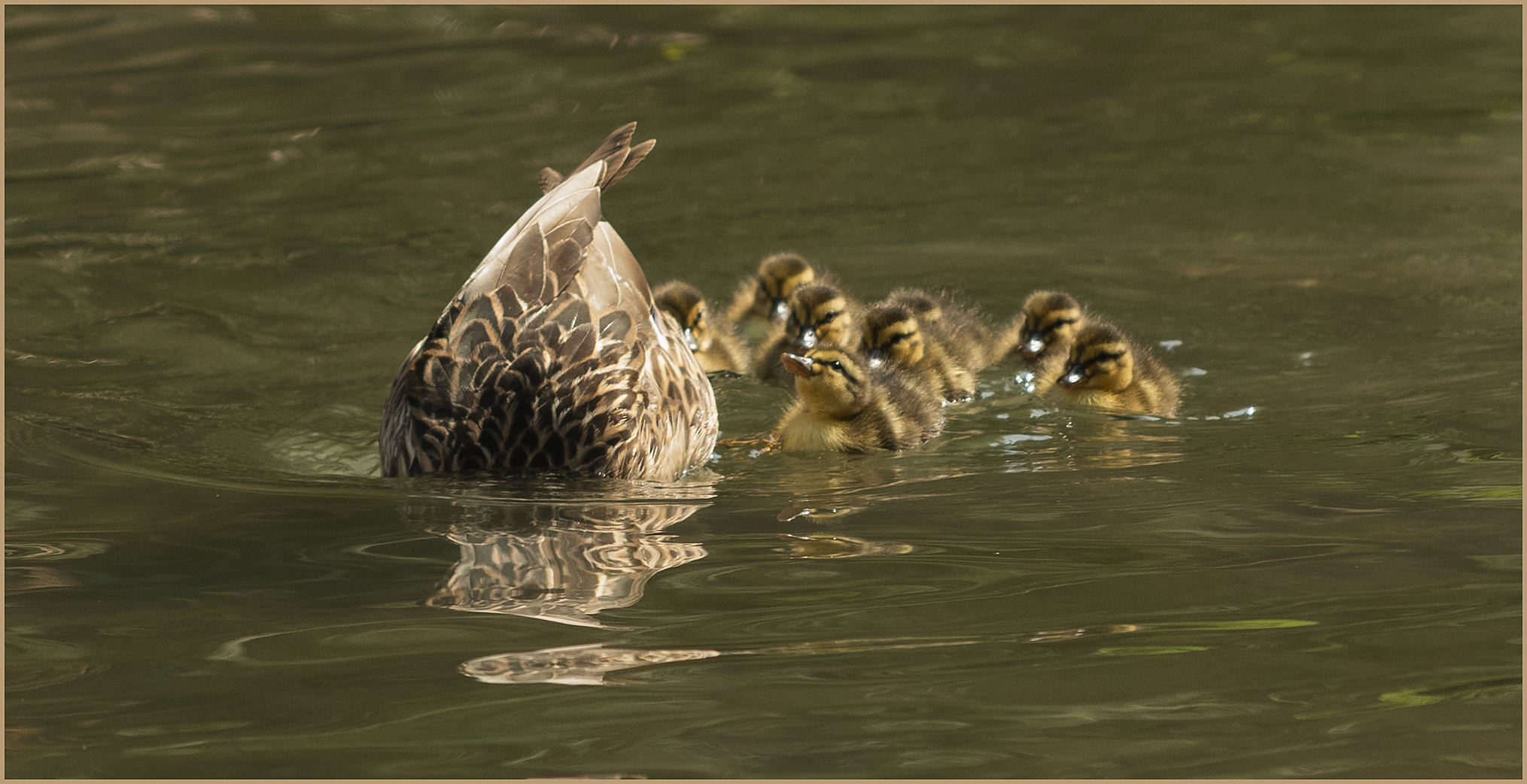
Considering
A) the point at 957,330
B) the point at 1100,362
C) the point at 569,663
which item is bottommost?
the point at 569,663

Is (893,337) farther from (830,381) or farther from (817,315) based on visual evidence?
(830,381)

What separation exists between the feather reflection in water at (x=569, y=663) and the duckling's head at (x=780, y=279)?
3044 mm

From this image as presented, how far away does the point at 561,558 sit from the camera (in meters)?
3.43

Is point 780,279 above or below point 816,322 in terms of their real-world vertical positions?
above

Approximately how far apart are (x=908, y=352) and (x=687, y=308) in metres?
0.82

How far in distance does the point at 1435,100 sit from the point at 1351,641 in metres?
6.37

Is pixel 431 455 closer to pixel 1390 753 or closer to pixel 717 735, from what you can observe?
pixel 717 735

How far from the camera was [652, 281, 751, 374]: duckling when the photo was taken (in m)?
5.63

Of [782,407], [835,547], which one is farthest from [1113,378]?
[835,547]

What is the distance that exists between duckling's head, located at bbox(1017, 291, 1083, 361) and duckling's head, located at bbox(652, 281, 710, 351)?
1.05 m

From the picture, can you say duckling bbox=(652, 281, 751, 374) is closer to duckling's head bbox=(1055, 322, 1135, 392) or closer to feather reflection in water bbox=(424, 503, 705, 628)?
duckling's head bbox=(1055, 322, 1135, 392)

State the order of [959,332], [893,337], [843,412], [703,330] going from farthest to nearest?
[703,330] → [959,332] → [893,337] → [843,412]

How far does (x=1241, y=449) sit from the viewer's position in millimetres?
4398

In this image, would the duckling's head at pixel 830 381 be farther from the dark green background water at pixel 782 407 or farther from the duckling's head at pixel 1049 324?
the duckling's head at pixel 1049 324
